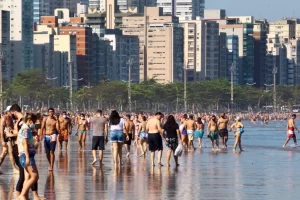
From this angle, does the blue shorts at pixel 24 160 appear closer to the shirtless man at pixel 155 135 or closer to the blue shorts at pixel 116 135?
the shirtless man at pixel 155 135

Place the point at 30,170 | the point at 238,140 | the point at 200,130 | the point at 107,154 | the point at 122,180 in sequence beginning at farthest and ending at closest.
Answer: the point at 200,130, the point at 238,140, the point at 107,154, the point at 122,180, the point at 30,170

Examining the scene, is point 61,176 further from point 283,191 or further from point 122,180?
point 283,191

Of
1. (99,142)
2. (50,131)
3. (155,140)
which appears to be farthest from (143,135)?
(50,131)

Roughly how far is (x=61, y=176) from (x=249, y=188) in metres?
5.36

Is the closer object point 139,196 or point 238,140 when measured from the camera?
point 139,196

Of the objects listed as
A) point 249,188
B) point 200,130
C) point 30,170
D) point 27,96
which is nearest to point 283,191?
point 249,188

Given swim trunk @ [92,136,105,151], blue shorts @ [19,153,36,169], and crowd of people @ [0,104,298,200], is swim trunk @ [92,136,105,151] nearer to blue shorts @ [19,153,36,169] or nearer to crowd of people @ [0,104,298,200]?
crowd of people @ [0,104,298,200]

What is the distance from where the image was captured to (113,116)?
34.9m

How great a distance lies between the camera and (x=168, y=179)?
30.2 m

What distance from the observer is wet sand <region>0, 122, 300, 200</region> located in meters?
26.0

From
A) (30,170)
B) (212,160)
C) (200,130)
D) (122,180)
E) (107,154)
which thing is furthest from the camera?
(200,130)

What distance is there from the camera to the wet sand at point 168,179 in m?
26.0

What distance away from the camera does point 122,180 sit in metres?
29.8

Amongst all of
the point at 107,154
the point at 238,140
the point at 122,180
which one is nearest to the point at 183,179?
the point at 122,180
